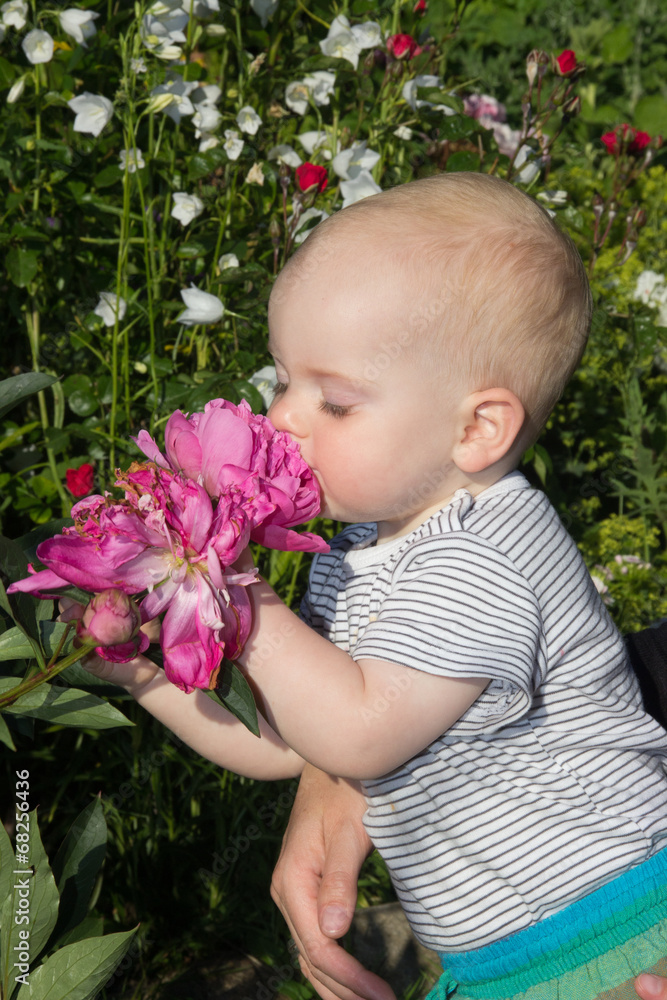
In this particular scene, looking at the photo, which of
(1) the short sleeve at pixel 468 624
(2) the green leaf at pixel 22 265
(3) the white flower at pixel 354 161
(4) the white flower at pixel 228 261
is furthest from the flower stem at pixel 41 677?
(3) the white flower at pixel 354 161

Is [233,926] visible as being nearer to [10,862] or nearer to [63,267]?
[10,862]

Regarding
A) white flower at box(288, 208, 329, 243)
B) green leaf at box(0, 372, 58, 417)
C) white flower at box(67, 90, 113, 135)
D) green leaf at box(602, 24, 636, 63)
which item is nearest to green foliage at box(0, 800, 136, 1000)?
green leaf at box(0, 372, 58, 417)

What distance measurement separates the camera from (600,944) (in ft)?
3.87

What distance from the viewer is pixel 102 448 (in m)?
1.93

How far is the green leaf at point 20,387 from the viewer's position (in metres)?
1.17

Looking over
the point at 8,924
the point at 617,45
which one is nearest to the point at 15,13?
the point at 8,924

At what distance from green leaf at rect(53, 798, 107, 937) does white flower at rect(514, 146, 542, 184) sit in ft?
5.00

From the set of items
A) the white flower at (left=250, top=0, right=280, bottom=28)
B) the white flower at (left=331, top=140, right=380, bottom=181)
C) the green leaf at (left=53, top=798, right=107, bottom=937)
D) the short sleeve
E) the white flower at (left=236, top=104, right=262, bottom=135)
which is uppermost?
the white flower at (left=250, top=0, right=280, bottom=28)

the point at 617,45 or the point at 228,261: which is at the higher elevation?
the point at 228,261

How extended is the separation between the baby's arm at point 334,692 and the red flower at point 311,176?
0.94 m

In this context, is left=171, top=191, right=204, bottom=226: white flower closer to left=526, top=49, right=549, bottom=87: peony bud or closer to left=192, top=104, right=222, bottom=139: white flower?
left=192, top=104, right=222, bottom=139: white flower

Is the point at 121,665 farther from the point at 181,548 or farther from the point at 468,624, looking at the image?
the point at 468,624

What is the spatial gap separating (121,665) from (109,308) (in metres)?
0.92

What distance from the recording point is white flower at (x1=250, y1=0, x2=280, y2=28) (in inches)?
78.3
